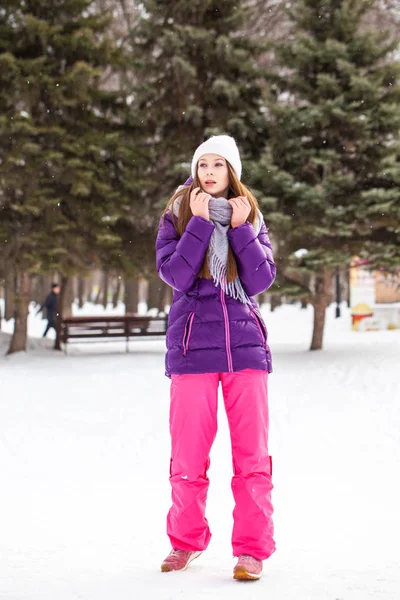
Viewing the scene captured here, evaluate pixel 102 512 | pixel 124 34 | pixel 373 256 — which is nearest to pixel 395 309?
pixel 373 256

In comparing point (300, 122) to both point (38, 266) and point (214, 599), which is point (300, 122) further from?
point (214, 599)

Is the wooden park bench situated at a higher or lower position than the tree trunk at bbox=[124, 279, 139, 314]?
lower

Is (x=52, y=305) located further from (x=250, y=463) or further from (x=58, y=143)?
(x=250, y=463)

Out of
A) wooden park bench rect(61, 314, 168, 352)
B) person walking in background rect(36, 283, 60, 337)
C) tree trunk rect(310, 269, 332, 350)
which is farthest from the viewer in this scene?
person walking in background rect(36, 283, 60, 337)

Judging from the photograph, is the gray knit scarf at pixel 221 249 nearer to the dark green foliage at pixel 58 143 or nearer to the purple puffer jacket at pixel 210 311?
the purple puffer jacket at pixel 210 311

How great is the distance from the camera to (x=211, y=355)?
3.53 m

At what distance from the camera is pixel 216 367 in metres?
3.53

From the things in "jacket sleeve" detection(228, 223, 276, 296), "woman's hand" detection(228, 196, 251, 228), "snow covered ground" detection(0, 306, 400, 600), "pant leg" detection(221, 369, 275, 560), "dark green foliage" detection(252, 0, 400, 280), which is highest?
"dark green foliage" detection(252, 0, 400, 280)

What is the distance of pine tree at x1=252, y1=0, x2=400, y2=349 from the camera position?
13.5 m

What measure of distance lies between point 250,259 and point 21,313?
13191mm

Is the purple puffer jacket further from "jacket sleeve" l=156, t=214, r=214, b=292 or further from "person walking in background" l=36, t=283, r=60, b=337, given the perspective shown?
"person walking in background" l=36, t=283, r=60, b=337

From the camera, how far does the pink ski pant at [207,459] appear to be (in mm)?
3531

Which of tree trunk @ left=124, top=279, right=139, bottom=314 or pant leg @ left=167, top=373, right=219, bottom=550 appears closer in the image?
pant leg @ left=167, top=373, right=219, bottom=550

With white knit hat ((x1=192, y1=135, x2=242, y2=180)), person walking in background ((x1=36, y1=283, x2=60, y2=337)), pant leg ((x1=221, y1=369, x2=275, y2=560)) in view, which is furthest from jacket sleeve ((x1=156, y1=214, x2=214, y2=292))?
person walking in background ((x1=36, y1=283, x2=60, y2=337))
